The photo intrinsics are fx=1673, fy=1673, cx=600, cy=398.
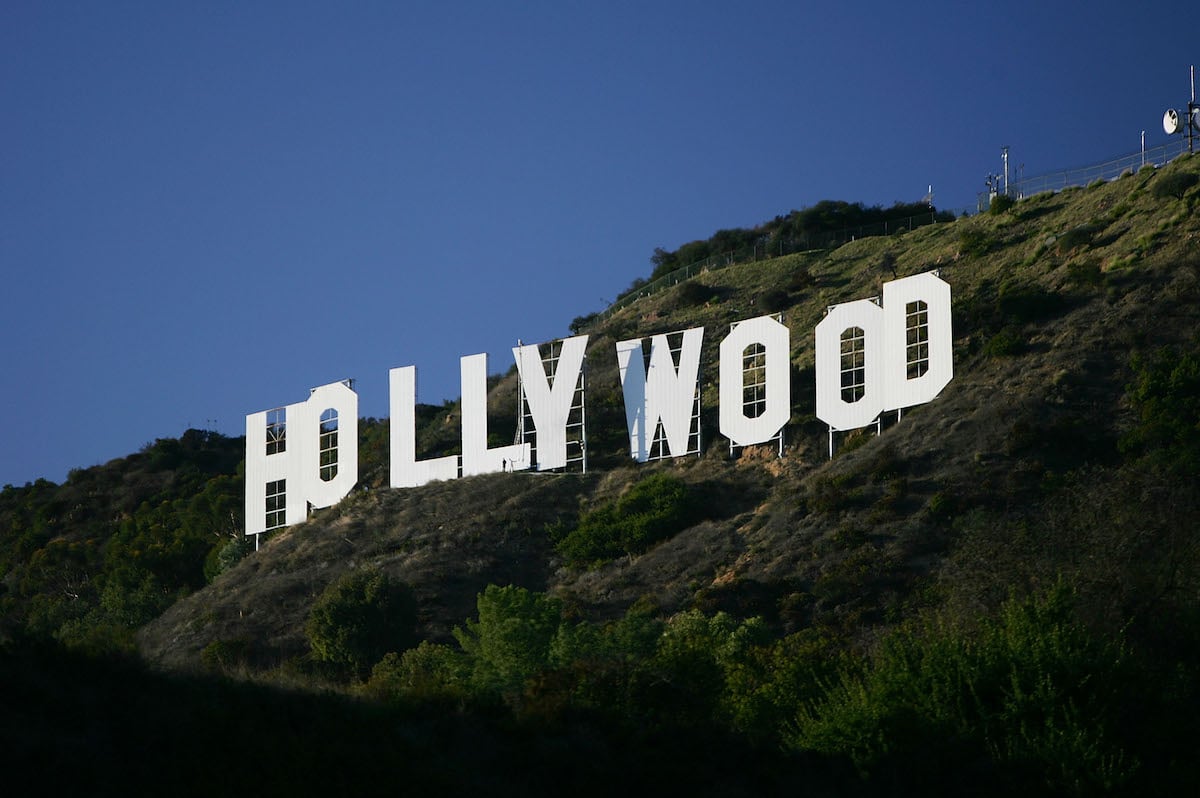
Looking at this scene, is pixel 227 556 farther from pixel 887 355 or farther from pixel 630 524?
pixel 887 355

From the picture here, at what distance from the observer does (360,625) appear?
5188 cm

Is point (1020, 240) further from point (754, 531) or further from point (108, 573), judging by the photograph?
point (108, 573)

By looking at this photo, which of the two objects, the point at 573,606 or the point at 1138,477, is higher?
the point at 1138,477

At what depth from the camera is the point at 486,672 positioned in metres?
40.1

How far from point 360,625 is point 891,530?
16.6 metres

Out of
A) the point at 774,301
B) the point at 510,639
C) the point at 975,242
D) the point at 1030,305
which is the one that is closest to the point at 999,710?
the point at 510,639

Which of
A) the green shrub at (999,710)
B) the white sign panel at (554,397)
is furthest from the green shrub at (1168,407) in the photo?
the white sign panel at (554,397)

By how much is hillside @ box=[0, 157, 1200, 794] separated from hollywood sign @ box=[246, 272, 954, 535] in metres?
1.09

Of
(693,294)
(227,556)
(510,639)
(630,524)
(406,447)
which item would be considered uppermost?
(693,294)

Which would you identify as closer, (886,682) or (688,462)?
(886,682)

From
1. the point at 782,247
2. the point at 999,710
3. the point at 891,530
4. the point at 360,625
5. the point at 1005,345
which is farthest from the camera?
the point at 782,247

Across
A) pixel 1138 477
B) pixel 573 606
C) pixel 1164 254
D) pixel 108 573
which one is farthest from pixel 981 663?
pixel 108 573

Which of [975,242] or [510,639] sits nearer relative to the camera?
[510,639]

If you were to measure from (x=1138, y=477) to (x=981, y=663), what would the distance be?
18697mm
